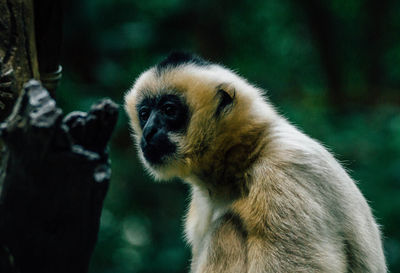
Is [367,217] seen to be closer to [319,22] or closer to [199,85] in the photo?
[199,85]

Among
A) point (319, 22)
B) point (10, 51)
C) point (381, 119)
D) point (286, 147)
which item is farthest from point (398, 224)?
point (10, 51)

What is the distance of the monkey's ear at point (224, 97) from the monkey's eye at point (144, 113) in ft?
1.75

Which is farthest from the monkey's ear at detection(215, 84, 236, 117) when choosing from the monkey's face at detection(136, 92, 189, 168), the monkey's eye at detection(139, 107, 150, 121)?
the monkey's eye at detection(139, 107, 150, 121)

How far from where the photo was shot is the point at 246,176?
3.29 meters

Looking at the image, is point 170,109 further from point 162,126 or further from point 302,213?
point 302,213

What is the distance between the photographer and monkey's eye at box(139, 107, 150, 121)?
379 centimetres

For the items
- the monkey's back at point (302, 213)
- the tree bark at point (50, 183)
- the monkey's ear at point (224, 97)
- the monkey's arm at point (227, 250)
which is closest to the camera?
the tree bark at point (50, 183)

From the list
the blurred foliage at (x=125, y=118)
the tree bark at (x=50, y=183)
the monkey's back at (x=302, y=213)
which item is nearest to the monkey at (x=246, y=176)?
the monkey's back at (x=302, y=213)

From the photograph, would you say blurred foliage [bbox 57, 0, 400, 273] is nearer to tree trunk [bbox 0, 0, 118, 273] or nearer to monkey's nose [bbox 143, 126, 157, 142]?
monkey's nose [bbox 143, 126, 157, 142]

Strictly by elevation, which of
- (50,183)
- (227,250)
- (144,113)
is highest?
(144,113)

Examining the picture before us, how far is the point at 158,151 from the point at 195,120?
328mm

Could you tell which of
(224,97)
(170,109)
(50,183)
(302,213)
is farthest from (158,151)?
(50,183)

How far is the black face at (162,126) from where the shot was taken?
11.7ft

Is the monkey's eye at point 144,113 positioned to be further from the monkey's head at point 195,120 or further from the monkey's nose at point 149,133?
the monkey's nose at point 149,133
